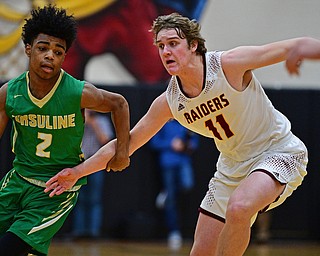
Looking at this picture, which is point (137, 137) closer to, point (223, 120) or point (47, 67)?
point (223, 120)

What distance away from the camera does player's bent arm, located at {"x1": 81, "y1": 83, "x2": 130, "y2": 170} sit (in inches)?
209

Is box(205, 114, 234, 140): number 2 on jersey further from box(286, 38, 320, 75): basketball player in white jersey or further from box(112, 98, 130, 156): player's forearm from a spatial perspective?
box(286, 38, 320, 75): basketball player in white jersey

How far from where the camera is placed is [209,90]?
5.21m

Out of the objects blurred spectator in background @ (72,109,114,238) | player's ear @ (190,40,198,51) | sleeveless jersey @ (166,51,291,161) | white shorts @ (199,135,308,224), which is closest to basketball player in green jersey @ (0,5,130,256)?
sleeveless jersey @ (166,51,291,161)

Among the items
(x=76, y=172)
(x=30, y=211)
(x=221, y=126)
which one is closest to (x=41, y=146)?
(x=76, y=172)

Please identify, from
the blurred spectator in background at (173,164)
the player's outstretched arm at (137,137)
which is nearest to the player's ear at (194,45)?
the player's outstretched arm at (137,137)

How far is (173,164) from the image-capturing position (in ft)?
36.5

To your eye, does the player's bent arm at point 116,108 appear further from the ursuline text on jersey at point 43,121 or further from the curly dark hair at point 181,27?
the curly dark hair at point 181,27

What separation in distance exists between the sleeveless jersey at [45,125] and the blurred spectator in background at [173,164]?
18.8ft

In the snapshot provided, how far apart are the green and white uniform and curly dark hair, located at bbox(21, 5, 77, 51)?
29cm

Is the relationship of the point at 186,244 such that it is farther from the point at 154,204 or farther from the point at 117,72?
the point at 117,72

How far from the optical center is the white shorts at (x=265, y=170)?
201 inches

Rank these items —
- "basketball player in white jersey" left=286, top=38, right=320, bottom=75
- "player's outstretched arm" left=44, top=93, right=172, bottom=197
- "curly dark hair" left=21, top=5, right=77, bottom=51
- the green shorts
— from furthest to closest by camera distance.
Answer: "player's outstretched arm" left=44, top=93, right=172, bottom=197 < "curly dark hair" left=21, top=5, right=77, bottom=51 < the green shorts < "basketball player in white jersey" left=286, top=38, right=320, bottom=75

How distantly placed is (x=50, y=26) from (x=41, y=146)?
0.84m
